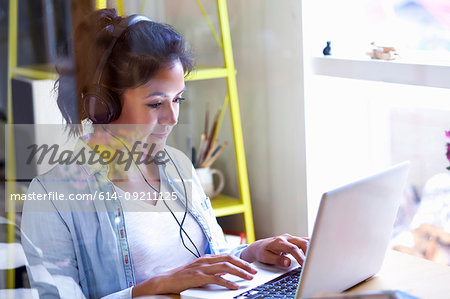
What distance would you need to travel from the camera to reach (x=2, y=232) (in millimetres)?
1057

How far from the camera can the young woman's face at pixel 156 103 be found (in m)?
1.20

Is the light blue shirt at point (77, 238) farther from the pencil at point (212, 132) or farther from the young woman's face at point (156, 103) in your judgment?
the pencil at point (212, 132)

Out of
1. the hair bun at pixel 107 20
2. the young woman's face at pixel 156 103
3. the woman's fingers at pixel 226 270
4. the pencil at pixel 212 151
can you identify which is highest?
the hair bun at pixel 107 20

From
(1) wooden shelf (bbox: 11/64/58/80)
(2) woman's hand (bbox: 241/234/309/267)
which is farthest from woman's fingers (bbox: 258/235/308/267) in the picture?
(1) wooden shelf (bbox: 11/64/58/80)

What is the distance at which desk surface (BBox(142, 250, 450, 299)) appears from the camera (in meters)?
1.01

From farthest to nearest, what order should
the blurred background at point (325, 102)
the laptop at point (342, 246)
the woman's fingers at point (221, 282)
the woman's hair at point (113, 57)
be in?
the blurred background at point (325, 102), the woman's hair at point (113, 57), the woman's fingers at point (221, 282), the laptop at point (342, 246)

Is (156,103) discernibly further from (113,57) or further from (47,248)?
(47,248)

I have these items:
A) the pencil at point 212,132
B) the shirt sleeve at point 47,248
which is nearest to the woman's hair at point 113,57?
the shirt sleeve at point 47,248

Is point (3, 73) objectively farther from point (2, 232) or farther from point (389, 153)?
point (389, 153)

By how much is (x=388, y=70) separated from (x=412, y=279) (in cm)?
68

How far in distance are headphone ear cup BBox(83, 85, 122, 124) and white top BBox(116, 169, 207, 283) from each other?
0.14 metres

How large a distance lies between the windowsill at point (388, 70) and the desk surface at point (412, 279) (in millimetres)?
495

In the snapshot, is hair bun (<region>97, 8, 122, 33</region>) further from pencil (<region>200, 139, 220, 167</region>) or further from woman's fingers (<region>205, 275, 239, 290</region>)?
pencil (<region>200, 139, 220, 167</region>)

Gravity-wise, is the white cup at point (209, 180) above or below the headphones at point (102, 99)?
below
